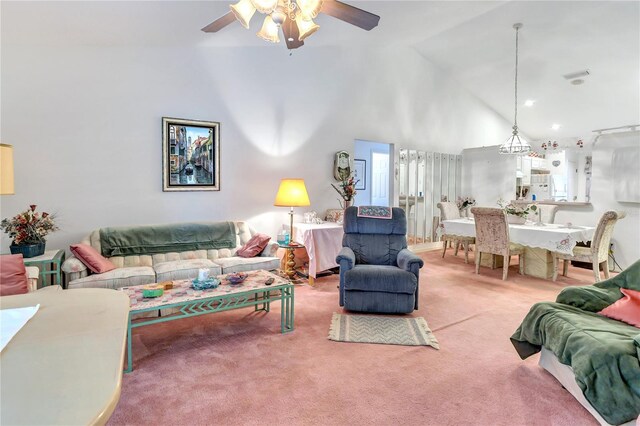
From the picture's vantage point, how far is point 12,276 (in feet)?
7.95

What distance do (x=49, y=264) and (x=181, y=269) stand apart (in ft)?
3.64

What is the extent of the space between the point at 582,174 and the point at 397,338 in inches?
249

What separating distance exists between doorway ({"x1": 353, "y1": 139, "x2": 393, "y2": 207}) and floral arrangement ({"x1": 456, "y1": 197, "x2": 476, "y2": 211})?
146 cm

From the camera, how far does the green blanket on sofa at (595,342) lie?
5.40ft

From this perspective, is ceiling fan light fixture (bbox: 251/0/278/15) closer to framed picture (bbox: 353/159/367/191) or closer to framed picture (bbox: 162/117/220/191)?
framed picture (bbox: 162/117/220/191)

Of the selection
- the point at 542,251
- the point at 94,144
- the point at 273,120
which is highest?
the point at 273,120

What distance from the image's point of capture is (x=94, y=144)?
3.75 m

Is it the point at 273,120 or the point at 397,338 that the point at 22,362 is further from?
the point at 273,120

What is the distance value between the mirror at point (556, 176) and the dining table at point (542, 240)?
2.46m

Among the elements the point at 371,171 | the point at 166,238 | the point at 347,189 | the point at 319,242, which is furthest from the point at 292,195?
the point at 371,171

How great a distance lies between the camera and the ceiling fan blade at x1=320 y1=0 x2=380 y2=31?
7.46 feet

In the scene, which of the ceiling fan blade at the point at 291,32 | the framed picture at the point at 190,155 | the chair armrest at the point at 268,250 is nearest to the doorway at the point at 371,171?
the chair armrest at the point at 268,250

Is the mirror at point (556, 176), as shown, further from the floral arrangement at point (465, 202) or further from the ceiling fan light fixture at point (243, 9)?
the ceiling fan light fixture at point (243, 9)

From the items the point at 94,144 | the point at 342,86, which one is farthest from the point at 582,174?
the point at 94,144
